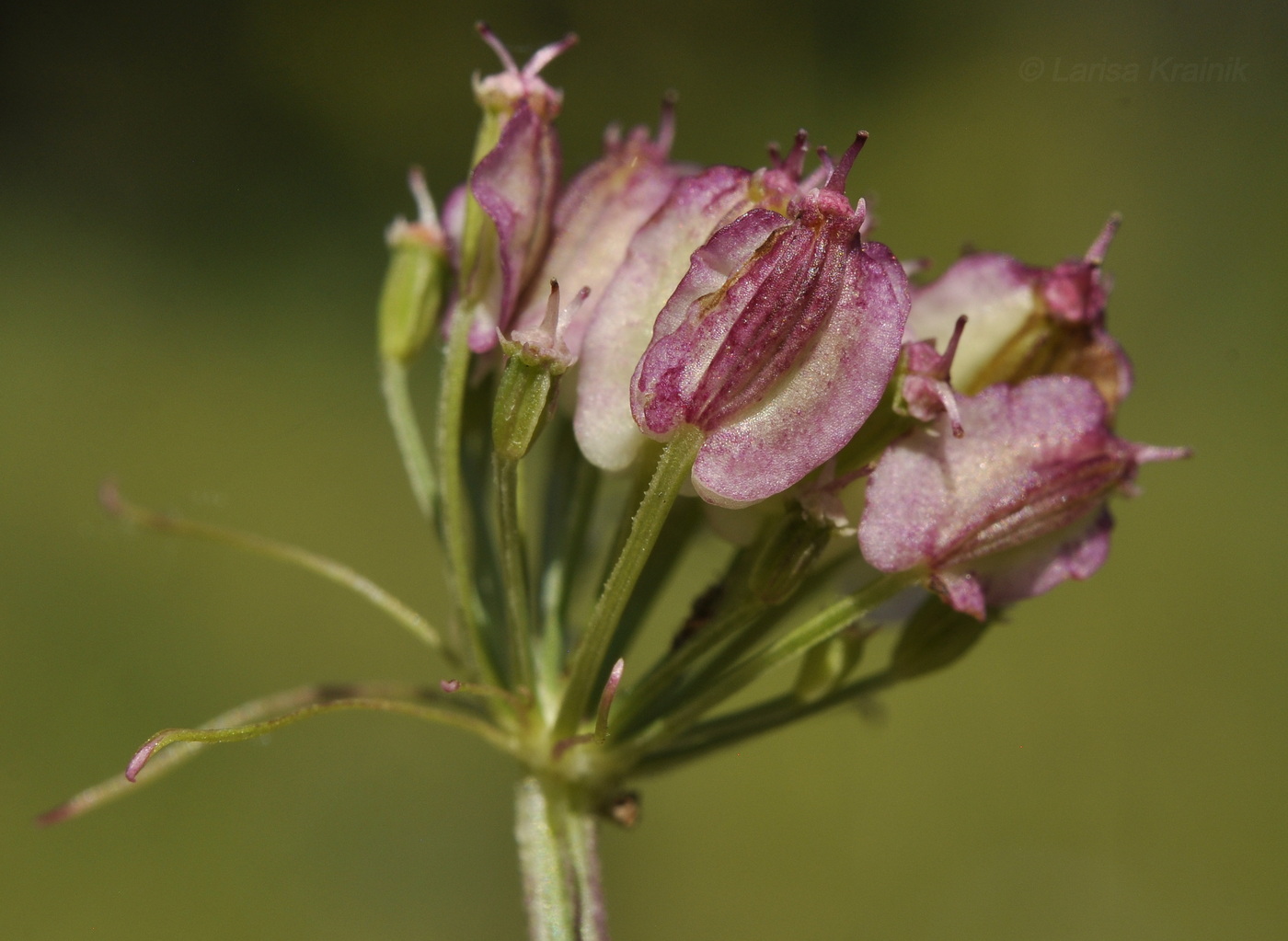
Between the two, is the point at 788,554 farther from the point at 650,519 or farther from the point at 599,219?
the point at 599,219

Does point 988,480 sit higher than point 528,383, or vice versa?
point 528,383

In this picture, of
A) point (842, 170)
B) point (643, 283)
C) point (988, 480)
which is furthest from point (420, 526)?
point (842, 170)

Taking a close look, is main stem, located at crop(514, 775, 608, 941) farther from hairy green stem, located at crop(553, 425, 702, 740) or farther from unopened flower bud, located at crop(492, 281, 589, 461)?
unopened flower bud, located at crop(492, 281, 589, 461)

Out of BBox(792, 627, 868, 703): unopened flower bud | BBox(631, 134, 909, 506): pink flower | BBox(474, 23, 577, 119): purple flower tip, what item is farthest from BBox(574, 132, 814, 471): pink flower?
BBox(792, 627, 868, 703): unopened flower bud

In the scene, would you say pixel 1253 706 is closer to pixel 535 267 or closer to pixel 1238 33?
pixel 1238 33

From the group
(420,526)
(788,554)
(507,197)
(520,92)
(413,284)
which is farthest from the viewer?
(420,526)

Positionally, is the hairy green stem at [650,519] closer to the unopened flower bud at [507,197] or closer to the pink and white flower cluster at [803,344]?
the pink and white flower cluster at [803,344]

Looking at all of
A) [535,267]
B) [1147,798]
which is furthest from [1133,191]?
[535,267]

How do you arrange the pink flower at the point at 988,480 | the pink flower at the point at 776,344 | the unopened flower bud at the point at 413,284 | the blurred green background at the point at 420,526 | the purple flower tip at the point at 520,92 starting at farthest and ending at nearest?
the blurred green background at the point at 420,526
the unopened flower bud at the point at 413,284
the purple flower tip at the point at 520,92
the pink flower at the point at 988,480
the pink flower at the point at 776,344

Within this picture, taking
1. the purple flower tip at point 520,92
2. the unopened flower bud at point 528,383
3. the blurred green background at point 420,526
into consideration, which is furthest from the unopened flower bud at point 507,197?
the blurred green background at point 420,526
